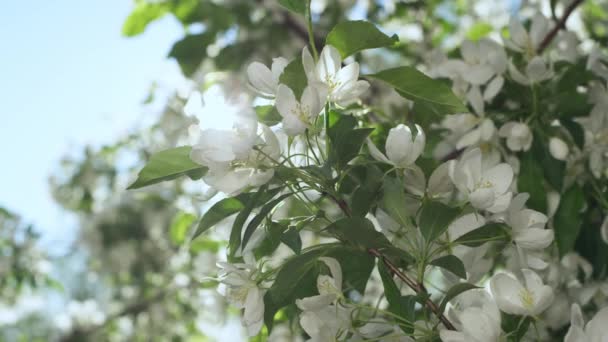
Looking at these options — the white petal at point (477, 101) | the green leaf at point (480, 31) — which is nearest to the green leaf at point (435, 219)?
the white petal at point (477, 101)

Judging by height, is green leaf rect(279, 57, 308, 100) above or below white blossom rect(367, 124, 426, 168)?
above

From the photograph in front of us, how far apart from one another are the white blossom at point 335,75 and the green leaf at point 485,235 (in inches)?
7.0

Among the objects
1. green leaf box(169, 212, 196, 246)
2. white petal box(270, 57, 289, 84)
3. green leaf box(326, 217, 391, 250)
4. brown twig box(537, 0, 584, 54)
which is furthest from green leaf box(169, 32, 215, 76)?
green leaf box(326, 217, 391, 250)

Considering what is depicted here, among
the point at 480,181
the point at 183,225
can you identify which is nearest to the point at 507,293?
the point at 480,181

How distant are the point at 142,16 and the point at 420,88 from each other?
1152 millimetres

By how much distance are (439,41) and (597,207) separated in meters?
1.01

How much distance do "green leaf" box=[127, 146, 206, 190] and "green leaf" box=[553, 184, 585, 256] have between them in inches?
19.7

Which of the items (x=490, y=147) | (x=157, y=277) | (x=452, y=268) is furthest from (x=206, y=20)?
(x=157, y=277)

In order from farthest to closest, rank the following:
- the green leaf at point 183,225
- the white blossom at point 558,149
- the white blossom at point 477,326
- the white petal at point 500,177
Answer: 1. the green leaf at point 183,225
2. the white blossom at point 558,149
3. the white petal at point 500,177
4. the white blossom at point 477,326

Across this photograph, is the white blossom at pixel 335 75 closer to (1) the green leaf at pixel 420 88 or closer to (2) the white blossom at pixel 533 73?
(1) the green leaf at pixel 420 88

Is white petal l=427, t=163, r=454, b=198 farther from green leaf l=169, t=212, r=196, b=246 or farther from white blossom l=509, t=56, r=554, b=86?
green leaf l=169, t=212, r=196, b=246

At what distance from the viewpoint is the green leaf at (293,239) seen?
2.03 ft

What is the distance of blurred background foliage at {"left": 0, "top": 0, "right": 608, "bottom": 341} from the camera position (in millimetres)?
1575

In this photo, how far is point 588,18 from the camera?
1808 mm
